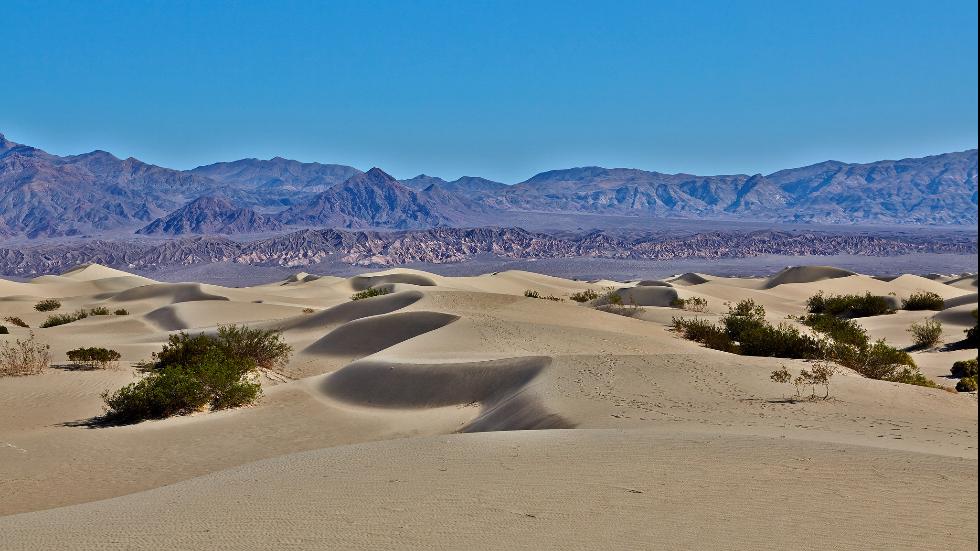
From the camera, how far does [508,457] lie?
8.81 m

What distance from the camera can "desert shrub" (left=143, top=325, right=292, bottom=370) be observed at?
63.5ft

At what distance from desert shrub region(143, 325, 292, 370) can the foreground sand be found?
0.82 m

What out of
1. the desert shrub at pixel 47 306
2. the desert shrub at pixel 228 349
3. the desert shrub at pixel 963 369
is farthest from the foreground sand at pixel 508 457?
the desert shrub at pixel 47 306

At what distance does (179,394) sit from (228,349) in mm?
5130

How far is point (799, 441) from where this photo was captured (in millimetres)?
9328

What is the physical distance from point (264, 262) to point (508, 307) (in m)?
145

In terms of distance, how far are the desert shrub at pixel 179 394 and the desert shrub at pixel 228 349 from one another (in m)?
2.71

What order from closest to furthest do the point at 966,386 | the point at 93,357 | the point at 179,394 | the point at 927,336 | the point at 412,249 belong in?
the point at 179,394 → the point at 966,386 → the point at 93,357 → the point at 927,336 → the point at 412,249

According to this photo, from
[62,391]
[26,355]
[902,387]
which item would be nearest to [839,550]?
[902,387]

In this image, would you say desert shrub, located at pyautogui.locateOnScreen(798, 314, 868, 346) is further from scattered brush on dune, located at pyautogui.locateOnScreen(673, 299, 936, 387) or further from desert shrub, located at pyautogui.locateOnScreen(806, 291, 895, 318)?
desert shrub, located at pyautogui.locateOnScreen(806, 291, 895, 318)

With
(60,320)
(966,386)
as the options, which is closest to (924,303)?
(966,386)

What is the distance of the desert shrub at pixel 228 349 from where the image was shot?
19359 millimetres

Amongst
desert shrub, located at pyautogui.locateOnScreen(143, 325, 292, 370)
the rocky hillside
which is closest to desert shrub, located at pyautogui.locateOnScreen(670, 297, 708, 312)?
desert shrub, located at pyautogui.locateOnScreen(143, 325, 292, 370)

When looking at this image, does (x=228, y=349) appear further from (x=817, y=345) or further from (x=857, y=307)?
(x=857, y=307)
